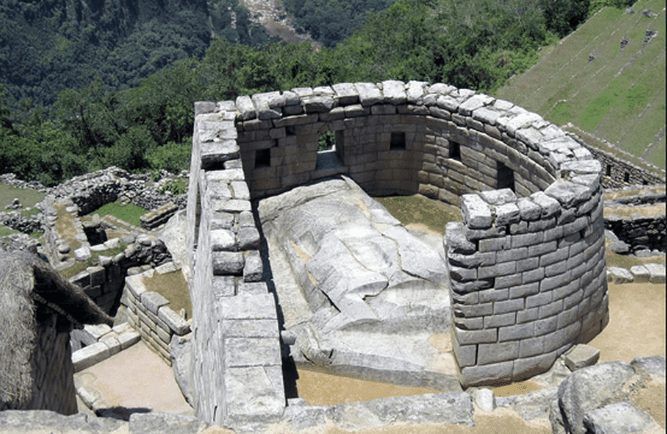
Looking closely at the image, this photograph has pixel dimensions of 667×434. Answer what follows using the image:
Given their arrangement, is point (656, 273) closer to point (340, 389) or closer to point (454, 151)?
point (454, 151)

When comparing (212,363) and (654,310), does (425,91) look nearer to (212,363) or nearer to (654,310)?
(654,310)

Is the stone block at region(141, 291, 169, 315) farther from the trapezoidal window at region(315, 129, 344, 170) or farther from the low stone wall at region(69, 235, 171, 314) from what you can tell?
the trapezoidal window at region(315, 129, 344, 170)

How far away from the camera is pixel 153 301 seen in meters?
16.1

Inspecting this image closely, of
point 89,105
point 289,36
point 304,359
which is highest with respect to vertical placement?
point 304,359

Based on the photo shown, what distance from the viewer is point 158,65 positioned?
10562cm

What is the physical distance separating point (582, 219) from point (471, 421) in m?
3.68

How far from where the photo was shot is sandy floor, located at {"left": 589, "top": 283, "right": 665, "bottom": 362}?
12.1 metres

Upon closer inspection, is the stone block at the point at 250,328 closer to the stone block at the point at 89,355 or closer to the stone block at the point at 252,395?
the stone block at the point at 252,395

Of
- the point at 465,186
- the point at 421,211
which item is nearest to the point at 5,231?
the point at 421,211

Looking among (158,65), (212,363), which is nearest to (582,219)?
(212,363)

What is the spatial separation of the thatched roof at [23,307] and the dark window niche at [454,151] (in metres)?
7.02

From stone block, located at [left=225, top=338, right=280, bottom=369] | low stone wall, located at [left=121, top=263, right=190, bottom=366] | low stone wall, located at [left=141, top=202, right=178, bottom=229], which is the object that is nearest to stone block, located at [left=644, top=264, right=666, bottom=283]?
stone block, located at [left=225, top=338, right=280, bottom=369]

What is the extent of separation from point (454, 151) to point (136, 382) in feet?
24.2

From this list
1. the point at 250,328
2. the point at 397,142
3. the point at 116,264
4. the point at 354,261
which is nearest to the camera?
the point at 250,328
